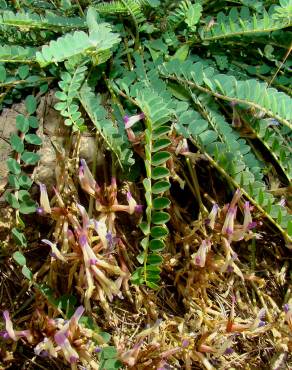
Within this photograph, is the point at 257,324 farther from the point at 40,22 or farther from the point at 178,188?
the point at 40,22

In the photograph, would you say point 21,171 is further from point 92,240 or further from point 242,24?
point 242,24

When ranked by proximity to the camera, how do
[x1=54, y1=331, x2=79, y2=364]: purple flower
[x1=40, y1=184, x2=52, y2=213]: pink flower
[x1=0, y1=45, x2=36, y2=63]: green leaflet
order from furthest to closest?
[x1=0, y1=45, x2=36, y2=63]: green leaflet → [x1=40, y1=184, x2=52, y2=213]: pink flower → [x1=54, y1=331, x2=79, y2=364]: purple flower

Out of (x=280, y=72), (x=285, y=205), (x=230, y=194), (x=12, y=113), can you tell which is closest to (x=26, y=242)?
(x=12, y=113)

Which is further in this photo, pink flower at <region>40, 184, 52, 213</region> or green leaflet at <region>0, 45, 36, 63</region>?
green leaflet at <region>0, 45, 36, 63</region>

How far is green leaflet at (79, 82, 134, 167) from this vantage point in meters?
1.54

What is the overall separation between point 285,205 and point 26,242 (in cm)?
66

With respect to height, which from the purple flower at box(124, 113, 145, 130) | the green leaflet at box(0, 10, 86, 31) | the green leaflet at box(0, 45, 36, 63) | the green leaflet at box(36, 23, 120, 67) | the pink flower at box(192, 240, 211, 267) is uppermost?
the green leaflet at box(0, 10, 86, 31)

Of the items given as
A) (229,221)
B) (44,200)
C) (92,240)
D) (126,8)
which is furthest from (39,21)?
(229,221)

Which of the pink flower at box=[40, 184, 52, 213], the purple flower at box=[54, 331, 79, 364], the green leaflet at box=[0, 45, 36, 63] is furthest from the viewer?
the green leaflet at box=[0, 45, 36, 63]

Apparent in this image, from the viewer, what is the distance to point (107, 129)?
1.55 meters

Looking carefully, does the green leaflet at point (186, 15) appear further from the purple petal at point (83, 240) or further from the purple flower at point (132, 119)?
the purple petal at point (83, 240)

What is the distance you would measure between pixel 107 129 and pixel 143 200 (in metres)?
0.20

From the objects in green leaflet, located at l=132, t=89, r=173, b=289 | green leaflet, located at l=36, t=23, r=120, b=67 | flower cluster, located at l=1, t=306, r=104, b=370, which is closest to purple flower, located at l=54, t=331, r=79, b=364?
flower cluster, located at l=1, t=306, r=104, b=370

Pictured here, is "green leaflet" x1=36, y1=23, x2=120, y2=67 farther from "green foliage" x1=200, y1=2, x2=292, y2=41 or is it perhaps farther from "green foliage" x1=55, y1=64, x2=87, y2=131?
"green foliage" x1=200, y1=2, x2=292, y2=41
